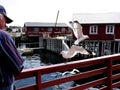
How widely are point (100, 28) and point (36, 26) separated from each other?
26.2 metres

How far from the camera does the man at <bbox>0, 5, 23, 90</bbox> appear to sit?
208cm

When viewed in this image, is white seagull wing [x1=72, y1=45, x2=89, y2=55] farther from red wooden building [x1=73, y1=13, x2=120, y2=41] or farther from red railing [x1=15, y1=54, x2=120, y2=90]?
red wooden building [x1=73, y1=13, x2=120, y2=41]

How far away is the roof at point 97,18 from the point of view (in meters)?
29.0

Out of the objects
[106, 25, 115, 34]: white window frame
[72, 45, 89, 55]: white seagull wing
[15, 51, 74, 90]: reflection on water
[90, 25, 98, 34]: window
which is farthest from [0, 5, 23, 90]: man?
[90, 25, 98, 34]: window

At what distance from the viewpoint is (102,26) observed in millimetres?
28469

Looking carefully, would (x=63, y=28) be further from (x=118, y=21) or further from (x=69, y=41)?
(x=118, y=21)

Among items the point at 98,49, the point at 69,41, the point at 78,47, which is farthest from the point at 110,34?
the point at 78,47

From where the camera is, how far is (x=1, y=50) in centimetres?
206

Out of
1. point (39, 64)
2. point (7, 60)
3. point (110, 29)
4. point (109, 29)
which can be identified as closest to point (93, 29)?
point (109, 29)

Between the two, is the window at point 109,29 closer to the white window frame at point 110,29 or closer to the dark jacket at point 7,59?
the white window frame at point 110,29

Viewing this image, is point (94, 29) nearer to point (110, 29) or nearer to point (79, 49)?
point (110, 29)

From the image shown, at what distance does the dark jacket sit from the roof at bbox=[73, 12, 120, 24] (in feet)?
87.6

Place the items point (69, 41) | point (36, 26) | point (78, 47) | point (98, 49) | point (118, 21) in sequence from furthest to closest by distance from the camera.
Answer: point (36, 26), point (69, 41), point (98, 49), point (118, 21), point (78, 47)

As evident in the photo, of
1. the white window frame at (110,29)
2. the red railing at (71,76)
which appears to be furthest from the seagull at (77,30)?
the white window frame at (110,29)
